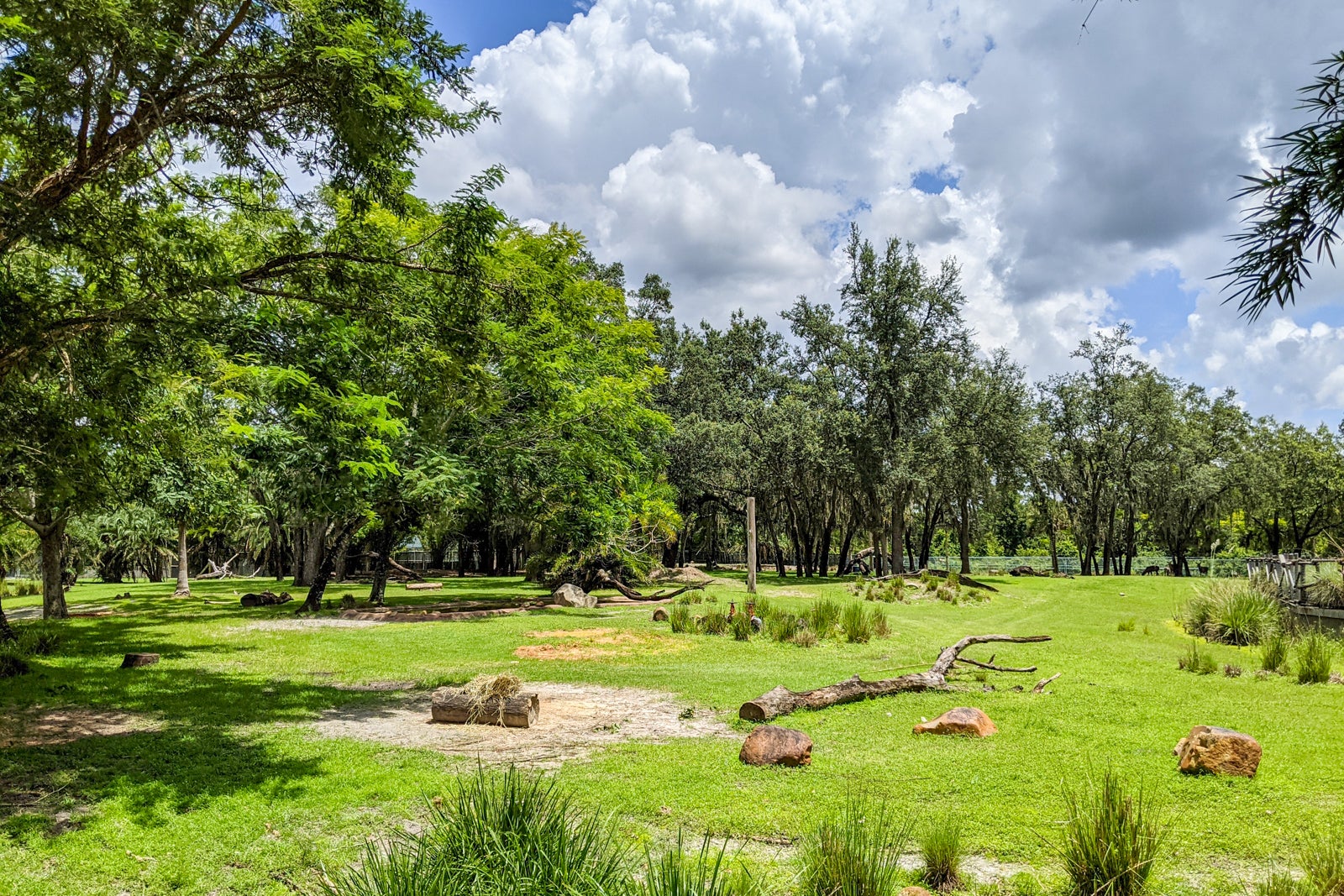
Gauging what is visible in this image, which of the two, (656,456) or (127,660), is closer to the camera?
(127,660)

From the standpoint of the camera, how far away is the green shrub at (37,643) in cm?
1172

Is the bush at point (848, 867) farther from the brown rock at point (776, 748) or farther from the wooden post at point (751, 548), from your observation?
the wooden post at point (751, 548)

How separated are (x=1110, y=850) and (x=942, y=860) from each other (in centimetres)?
89

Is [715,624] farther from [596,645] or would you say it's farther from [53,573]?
[53,573]

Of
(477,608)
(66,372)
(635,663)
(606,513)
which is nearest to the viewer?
(66,372)

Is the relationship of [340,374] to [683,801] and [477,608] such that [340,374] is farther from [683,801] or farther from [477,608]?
[477,608]

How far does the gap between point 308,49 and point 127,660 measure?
9.68m

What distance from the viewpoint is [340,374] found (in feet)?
26.4

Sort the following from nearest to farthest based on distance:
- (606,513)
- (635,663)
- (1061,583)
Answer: (635,663) → (606,513) → (1061,583)

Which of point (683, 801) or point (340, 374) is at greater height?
point (340, 374)

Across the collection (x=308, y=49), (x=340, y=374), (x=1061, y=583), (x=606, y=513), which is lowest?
(x=1061, y=583)

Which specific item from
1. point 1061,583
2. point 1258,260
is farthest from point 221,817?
point 1061,583

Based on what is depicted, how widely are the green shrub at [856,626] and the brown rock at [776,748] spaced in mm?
8658

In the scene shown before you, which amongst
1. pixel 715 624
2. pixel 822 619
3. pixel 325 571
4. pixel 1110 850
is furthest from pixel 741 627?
pixel 325 571
